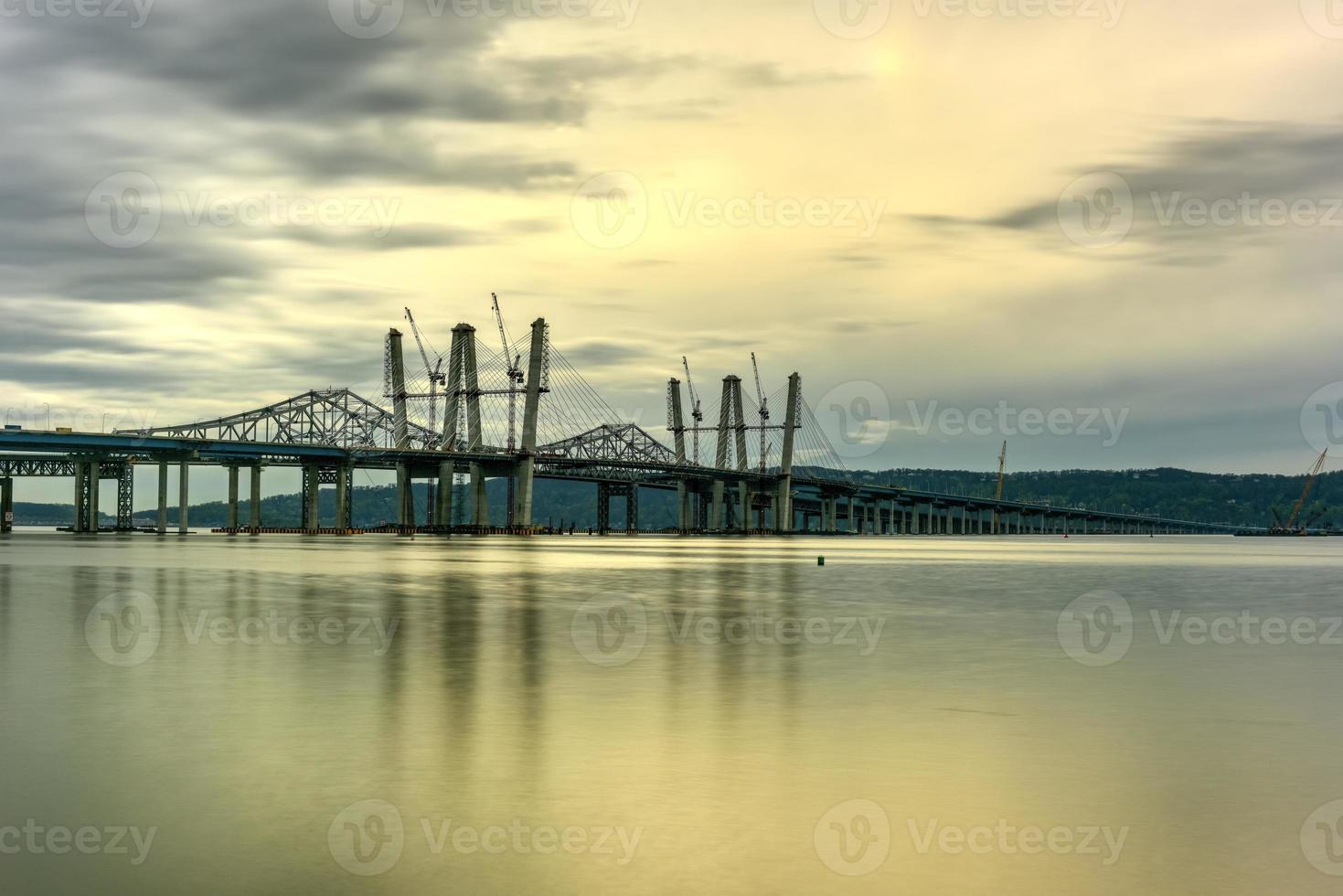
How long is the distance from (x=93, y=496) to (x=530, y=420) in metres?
64.9

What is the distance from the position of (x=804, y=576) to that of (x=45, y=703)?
1941 inches

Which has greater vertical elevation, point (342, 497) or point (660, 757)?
point (660, 757)

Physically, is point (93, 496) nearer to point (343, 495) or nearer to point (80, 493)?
point (80, 493)

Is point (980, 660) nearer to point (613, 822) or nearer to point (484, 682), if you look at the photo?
point (484, 682)

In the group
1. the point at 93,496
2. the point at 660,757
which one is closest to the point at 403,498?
the point at 93,496

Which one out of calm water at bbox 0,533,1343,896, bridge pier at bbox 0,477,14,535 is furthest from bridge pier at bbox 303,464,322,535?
calm water at bbox 0,533,1343,896

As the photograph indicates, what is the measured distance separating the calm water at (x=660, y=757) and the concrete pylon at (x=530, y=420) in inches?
6011

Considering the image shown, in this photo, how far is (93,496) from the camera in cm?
18275

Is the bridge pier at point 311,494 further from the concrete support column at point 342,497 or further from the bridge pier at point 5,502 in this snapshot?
the bridge pier at point 5,502

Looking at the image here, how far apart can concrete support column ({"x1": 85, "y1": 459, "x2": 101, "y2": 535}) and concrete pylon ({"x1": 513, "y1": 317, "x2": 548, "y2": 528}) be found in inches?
2348

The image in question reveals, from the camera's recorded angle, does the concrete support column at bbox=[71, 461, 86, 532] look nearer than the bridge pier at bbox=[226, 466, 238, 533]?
Yes

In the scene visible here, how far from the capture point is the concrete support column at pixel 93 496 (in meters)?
177

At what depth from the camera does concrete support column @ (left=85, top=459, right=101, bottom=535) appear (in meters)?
177

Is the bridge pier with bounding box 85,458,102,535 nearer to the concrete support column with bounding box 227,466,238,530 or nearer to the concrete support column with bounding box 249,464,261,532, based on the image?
the concrete support column with bounding box 227,466,238,530
